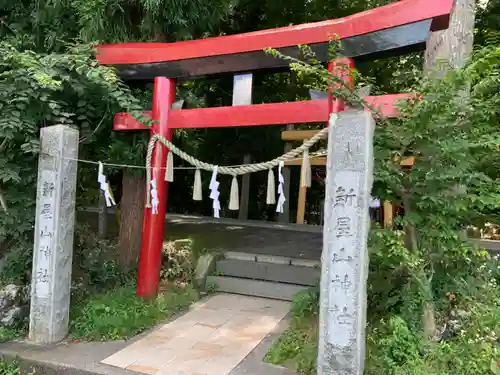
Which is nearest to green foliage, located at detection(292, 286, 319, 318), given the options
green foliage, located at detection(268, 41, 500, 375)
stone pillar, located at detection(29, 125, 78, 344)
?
green foliage, located at detection(268, 41, 500, 375)

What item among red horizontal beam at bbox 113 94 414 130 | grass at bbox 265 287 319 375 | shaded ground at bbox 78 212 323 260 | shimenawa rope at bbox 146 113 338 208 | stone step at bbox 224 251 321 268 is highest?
red horizontal beam at bbox 113 94 414 130

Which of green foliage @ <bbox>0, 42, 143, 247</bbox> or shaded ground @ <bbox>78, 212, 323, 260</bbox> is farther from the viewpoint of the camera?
shaded ground @ <bbox>78, 212, 323, 260</bbox>

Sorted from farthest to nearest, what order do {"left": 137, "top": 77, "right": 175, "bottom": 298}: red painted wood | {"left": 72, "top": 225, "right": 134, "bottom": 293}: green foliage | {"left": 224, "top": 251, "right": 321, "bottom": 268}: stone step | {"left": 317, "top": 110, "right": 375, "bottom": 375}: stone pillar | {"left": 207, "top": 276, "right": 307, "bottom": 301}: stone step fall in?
{"left": 224, "top": 251, "right": 321, "bottom": 268}: stone step, {"left": 207, "top": 276, "right": 307, "bottom": 301}: stone step, {"left": 72, "top": 225, "right": 134, "bottom": 293}: green foliage, {"left": 137, "top": 77, "right": 175, "bottom": 298}: red painted wood, {"left": 317, "top": 110, "right": 375, "bottom": 375}: stone pillar

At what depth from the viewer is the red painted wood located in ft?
19.1

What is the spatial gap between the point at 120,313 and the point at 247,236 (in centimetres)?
443

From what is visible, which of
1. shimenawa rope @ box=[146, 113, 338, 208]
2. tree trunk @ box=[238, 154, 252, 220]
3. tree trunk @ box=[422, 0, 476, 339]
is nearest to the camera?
shimenawa rope @ box=[146, 113, 338, 208]

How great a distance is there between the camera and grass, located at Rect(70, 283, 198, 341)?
5.11 m

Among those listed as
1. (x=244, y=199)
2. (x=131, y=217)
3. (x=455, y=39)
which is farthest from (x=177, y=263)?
(x=244, y=199)

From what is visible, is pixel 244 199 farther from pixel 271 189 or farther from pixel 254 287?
pixel 271 189

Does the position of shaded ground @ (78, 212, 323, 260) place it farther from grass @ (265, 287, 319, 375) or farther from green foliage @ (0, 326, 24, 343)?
green foliage @ (0, 326, 24, 343)

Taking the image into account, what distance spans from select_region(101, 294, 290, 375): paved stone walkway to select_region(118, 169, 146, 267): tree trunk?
5.43 ft

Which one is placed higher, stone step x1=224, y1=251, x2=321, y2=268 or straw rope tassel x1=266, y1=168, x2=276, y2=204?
straw rope tassel x1=266, y1=168, x2=276, y2=204

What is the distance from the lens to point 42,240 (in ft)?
16.5

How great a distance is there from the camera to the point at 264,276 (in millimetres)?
6832
